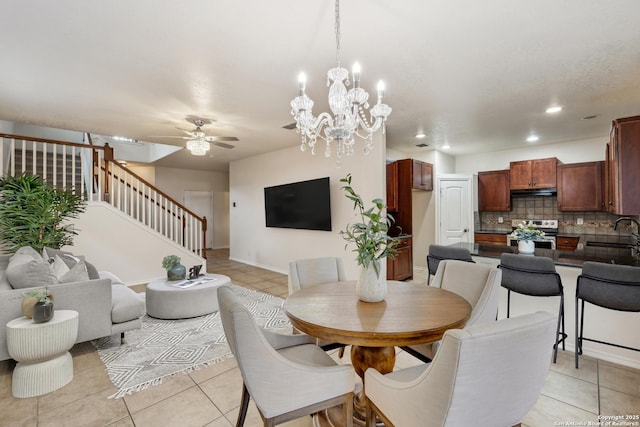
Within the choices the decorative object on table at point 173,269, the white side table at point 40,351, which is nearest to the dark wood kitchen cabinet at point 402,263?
the decorative object on table at point 173,269

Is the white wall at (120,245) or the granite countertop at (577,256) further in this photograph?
the white wall at (120,245)

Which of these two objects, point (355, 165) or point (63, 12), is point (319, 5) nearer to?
point (63, 12)

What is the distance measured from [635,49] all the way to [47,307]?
4.99 m

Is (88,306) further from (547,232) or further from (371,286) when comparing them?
(547,232)

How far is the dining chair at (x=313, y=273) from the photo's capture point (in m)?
2.47

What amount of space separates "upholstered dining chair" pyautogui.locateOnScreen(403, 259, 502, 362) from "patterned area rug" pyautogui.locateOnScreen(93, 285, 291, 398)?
1754 mm

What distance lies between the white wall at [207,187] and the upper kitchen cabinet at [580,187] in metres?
9.03

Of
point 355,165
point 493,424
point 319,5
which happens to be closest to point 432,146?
point 355,165

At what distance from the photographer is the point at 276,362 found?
129 centimetres

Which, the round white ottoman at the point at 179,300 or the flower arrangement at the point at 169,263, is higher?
the flower arrangement at the point at 169,263

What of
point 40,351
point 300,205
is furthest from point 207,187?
point 40,351

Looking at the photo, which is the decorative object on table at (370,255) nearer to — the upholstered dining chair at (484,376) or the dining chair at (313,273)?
the upholstered dining chair at (484,376)

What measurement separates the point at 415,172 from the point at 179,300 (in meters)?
4.40

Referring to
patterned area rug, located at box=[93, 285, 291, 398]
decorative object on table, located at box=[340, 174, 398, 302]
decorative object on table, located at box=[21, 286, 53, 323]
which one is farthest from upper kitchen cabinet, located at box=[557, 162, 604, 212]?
decorative object on table, located at box=[21, 286, 53, 323]
